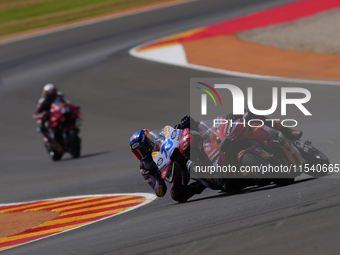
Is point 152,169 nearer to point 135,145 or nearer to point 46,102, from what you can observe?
point 135,145

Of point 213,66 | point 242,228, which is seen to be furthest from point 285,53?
point 242,228

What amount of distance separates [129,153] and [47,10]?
25.7 metres

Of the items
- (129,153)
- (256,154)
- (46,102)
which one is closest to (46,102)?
(46,102)

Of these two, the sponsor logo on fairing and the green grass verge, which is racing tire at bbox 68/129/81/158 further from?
the green grass verge

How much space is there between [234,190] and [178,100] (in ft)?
31.8

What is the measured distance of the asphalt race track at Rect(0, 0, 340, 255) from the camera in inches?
201

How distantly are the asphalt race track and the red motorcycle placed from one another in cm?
21

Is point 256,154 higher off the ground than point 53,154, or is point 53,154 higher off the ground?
point 256,154

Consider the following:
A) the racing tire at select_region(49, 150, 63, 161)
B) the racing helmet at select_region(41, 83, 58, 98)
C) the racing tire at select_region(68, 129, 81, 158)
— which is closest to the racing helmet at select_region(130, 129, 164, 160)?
the racing tire at select_region(68, 129, 81, 158)

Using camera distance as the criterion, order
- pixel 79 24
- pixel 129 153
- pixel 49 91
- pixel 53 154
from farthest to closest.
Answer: pixel 79 24, pixel 53 154, pixel 49 91, pixel 129 153

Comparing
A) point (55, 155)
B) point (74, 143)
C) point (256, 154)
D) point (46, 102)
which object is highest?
point (46, 102)

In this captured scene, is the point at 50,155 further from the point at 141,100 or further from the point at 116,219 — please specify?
the point at 116,219

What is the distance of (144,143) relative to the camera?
23.8 feet

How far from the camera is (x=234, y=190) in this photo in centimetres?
702
